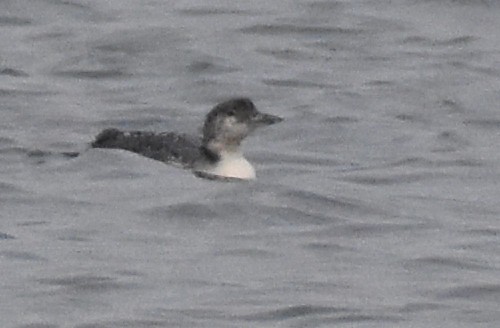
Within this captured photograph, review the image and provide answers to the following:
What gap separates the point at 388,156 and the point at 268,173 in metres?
1.00

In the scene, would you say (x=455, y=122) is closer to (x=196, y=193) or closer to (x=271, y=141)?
(x=271, y=141)

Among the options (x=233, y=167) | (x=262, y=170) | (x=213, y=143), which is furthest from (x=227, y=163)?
(x=262, y=170)

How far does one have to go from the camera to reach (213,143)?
1620 cm

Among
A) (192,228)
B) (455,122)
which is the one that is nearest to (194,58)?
(455,122)

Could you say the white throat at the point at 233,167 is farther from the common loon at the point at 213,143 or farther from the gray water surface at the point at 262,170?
the gray water surface at the point at 262,170

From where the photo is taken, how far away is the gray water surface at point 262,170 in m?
12.7

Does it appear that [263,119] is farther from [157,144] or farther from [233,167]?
[157,144]

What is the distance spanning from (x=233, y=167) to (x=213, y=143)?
351 millimetres

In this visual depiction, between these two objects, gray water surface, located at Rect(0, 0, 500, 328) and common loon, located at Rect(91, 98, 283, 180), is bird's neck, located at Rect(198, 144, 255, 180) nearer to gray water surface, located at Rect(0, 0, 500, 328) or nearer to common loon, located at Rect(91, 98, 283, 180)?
common loon, located at Rect(91, 98, 283, 180)

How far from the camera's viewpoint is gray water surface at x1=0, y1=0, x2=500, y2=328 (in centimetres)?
1266

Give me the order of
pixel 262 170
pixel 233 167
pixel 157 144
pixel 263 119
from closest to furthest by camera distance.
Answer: pixel 233 167
pixel 157 144
pixel 263 119
pixel 262 170

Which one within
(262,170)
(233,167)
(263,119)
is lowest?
(262,170)

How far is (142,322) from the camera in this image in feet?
39.5

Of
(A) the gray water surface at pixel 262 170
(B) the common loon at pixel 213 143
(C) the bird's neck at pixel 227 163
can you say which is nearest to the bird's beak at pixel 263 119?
(B) the common loon at pixel 213 143
